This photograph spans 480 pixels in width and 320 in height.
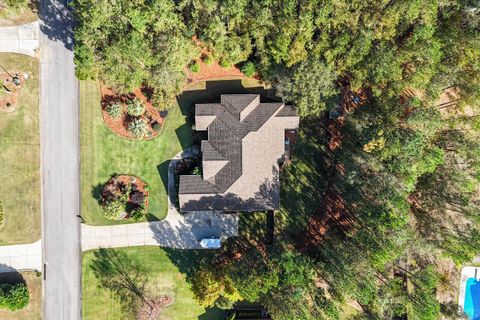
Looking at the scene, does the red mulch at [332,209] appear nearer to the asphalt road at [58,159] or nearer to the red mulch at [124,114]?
the red mulch at [124,114]

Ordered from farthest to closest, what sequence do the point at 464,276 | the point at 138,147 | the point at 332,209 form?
the point at 464,276 → the point at 332,209 → the point at 138,147

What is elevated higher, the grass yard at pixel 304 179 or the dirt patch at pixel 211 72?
the dirt patch at pixel 211 72

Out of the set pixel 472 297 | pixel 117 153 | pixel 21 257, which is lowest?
pixel 472 297

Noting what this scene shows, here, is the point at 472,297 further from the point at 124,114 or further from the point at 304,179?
the point at 124,114

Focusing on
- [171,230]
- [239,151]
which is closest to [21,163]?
[171,230]

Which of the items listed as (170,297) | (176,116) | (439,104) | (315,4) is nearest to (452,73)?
(439,104)

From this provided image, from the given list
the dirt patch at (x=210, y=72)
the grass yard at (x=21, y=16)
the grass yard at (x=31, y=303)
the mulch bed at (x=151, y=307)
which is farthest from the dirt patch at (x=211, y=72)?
the grass yard at (x=31, y=303)

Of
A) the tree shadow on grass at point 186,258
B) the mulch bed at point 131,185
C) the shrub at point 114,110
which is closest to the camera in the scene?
the shrub at point 114,110
